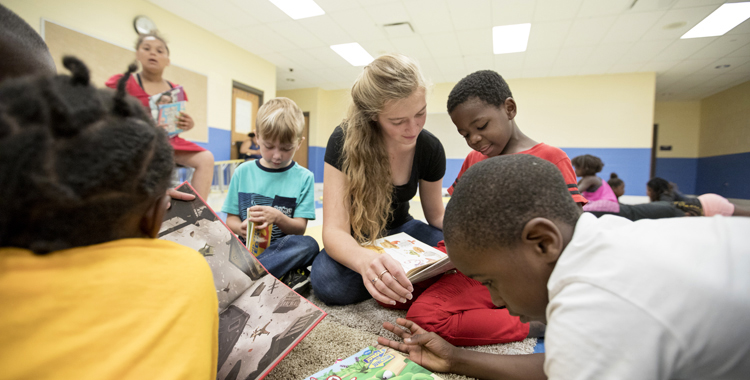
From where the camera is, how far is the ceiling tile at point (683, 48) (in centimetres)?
529

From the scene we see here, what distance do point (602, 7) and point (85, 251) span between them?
561 cm

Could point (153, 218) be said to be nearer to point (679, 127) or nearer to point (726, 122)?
point (726, 122)

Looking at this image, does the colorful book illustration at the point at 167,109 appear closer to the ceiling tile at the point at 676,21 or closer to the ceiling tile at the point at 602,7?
the ceiling tile at the point at 602,7

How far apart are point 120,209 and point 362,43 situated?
586cm

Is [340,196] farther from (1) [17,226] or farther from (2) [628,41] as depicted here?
(2) [628,41]

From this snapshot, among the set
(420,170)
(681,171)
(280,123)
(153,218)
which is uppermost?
(681,171)

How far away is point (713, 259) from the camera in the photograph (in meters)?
0.48

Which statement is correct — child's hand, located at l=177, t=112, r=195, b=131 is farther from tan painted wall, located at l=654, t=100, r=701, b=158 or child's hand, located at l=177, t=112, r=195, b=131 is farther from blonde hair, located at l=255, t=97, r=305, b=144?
tan painted wall, located at l=654, t=100, r=701, b=158

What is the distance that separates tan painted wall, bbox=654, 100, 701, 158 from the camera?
895 cm

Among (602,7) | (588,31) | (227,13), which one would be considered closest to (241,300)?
(227,13)

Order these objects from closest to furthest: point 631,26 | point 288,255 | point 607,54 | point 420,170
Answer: point 288,255 → point 420,170 → point 631,26 → point 607,54

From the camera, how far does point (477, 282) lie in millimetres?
1216

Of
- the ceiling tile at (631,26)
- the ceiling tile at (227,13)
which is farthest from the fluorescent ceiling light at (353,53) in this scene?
the ceiling tile at (631,26)

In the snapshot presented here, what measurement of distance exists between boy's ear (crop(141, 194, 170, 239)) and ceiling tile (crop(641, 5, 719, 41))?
6.07 meters
